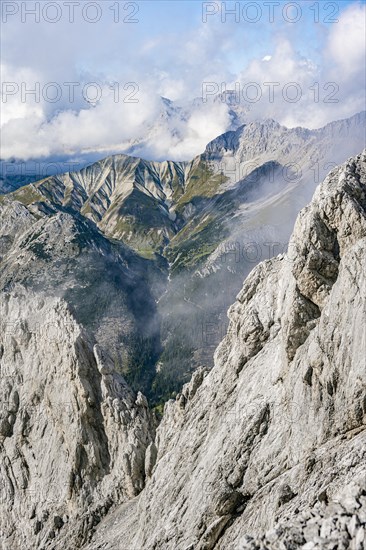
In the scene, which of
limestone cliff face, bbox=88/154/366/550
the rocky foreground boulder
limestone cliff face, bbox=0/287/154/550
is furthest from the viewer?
limestone cliff face, bbox=0/287/154/550

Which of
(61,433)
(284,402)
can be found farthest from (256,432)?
(61,433)

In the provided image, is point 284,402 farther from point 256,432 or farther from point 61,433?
point 61,433

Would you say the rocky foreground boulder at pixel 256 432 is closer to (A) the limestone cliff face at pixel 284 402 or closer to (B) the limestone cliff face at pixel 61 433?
(A) the limestone cliff face at pixel 284 402

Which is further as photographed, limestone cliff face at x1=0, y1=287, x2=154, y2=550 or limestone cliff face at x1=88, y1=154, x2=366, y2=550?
limestone cliff face at x1=0, y1=287, x2=154, y2=550

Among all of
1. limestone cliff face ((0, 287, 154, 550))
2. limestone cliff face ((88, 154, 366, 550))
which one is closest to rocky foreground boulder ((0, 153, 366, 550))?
limestone cliff face ((88, 154, 366, 550))

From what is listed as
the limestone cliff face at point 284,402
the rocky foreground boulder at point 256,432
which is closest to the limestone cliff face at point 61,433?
the rocky foreground boulder at point 256,432

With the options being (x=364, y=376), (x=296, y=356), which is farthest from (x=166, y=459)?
(x=364, y=376)

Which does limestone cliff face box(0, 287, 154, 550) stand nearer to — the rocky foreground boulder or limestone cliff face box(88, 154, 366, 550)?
the rocky foreground boulder
